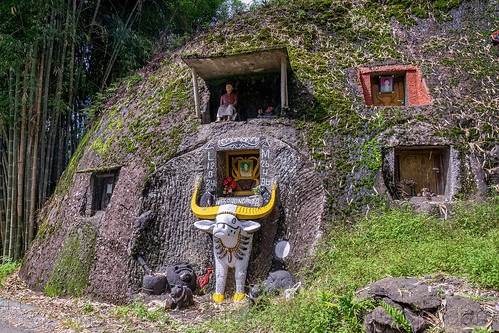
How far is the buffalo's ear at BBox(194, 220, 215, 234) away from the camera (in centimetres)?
662

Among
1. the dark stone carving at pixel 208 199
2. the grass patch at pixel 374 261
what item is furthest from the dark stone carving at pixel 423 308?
the dark stone carving at pixel 208 199

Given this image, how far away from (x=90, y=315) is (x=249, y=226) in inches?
119

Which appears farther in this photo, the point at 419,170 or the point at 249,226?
the point at 419,170

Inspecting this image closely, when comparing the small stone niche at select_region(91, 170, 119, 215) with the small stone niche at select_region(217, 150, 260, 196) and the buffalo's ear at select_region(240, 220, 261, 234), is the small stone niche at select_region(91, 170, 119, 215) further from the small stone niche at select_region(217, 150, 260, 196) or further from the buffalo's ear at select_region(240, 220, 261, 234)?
the buffalo's ear at select_region(240, 220, 261, 234)

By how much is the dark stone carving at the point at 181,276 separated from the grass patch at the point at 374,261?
1257 millimetres

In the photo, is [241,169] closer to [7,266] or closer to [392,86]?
[392,86]

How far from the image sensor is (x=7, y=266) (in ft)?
30.4

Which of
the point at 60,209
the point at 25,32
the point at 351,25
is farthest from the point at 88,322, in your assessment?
the point at 351,25

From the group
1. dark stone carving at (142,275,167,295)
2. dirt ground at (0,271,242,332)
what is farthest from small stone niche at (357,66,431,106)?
dark stone carving at (142,275,167,295)

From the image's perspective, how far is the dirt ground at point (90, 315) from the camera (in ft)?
18.9

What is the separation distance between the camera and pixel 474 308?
3.70m

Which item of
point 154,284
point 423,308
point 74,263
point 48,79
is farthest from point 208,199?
point 48,79

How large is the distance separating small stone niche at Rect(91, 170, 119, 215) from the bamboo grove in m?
2.38

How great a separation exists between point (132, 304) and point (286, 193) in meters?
3.30
